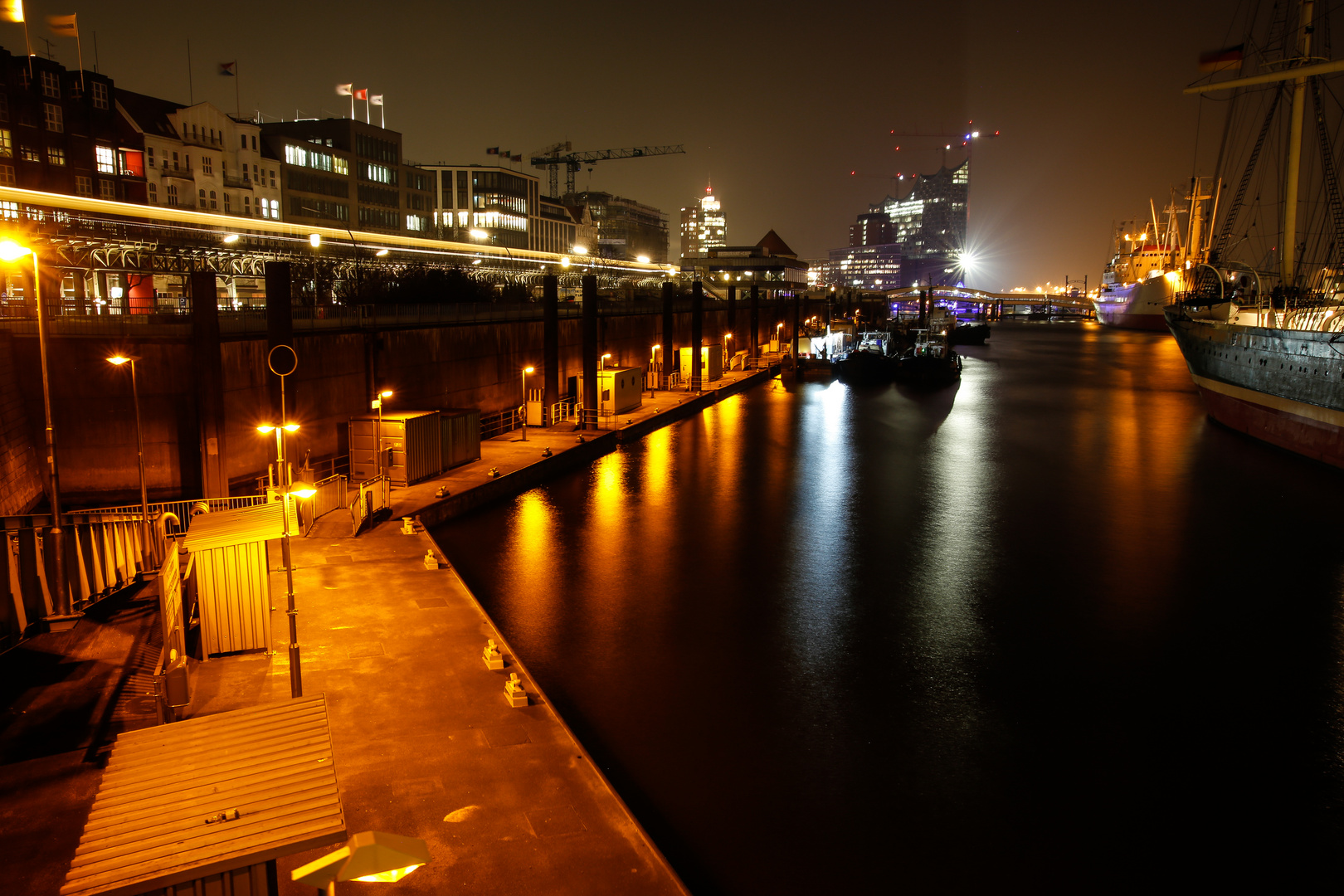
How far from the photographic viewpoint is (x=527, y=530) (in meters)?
18.4

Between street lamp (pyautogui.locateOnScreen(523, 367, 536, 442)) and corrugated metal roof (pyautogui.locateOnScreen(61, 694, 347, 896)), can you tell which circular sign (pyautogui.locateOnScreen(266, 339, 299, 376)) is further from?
street lamp (pyautogui.locateOnScreen(523, 367, 536, 442))

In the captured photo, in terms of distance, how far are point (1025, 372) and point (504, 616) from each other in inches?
2254

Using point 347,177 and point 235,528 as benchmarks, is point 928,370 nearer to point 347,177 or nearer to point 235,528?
point 235,528

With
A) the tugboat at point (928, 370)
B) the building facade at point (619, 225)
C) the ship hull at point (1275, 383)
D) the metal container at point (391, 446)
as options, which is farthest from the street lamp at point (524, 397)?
the building facade at point (619, 225)

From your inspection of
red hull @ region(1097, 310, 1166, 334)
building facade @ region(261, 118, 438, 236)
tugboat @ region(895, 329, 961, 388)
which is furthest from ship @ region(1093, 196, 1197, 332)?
building facade @ region(261, 118, 438, 236)

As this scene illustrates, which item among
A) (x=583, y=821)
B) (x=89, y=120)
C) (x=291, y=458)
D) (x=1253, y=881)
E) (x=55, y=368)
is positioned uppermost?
(x=89, y=120)

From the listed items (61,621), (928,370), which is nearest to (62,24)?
(61,621)

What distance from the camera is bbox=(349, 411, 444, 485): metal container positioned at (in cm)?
1881

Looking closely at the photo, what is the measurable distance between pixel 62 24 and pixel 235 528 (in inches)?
707

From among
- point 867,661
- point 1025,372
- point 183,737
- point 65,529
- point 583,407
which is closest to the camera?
point 183,737

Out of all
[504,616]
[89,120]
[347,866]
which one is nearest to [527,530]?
[504,616]

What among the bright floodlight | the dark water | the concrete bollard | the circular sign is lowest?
the dark water

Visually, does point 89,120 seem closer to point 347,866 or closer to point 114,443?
point 114,443

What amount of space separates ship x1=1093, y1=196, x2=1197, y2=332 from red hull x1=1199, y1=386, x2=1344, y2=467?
66.5 metres
